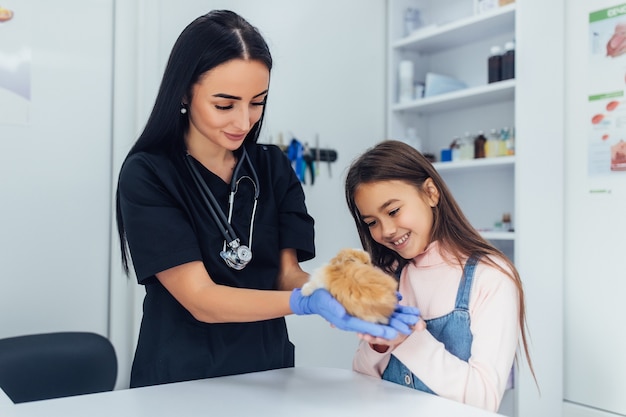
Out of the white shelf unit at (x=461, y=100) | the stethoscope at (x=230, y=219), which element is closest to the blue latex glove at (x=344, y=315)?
the stethoscope at (x=230, y=219)

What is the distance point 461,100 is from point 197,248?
5.27ft

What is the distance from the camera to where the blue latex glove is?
916 millimetres

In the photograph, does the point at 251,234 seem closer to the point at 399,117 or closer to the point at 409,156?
the point at 409,156

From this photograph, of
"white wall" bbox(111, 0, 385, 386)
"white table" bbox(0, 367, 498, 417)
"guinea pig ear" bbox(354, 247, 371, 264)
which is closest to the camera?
"white table" bbox(0, 367, 498, 417)

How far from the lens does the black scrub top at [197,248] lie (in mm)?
1113

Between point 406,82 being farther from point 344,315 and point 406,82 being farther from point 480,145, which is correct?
point 344,315

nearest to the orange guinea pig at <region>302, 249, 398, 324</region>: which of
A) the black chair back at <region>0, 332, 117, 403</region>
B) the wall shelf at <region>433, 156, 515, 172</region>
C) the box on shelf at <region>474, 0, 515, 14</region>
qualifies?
the black chair back at <region>0, 332, 117, 403</region>

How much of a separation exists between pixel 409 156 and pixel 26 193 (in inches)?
45.8

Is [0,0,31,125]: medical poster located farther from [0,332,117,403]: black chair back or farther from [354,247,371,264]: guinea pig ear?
[354,247,371,264]: guinea pig ear

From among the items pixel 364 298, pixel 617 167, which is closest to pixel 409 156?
pixel 364 298

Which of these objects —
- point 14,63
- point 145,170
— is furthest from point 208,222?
point 14,63

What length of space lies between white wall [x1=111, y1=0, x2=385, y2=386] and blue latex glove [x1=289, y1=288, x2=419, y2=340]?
3.83 feet

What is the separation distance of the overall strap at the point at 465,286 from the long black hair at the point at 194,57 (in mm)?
574

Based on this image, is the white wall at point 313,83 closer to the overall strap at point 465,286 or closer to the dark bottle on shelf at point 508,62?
the dark bottle on shelf at point 508,62
